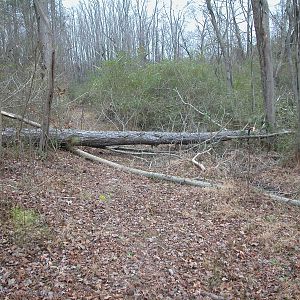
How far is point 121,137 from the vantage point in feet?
31.7

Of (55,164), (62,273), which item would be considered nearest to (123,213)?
(62,273)

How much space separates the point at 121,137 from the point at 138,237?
505 centimetres

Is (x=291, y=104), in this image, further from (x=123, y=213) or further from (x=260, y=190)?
(x=123, y=213)

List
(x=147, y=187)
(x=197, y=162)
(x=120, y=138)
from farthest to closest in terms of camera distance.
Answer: (x=120, y=138) < (x=197, y=162) < (x=147, y=187)

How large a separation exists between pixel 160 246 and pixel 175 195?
6.87 ft

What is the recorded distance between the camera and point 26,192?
560 centimetres

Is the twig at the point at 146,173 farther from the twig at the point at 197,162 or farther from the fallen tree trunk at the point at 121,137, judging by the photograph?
the twig at the point at 197,162

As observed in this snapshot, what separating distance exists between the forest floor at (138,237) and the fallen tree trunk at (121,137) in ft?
3.25

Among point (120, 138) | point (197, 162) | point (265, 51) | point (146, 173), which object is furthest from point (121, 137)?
point (265, 51)

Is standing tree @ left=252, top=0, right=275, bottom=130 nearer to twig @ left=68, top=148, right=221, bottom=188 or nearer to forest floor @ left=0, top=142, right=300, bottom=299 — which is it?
forest floor @ left=0, top=142, right=300, bottom=299

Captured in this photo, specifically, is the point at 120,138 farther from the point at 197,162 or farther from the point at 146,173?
the point at 197,162

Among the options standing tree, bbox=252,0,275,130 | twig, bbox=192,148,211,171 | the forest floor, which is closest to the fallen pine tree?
the forest floor

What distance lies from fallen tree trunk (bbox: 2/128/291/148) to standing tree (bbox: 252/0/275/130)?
1.02 meters

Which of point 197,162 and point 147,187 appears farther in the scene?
point 197,162
